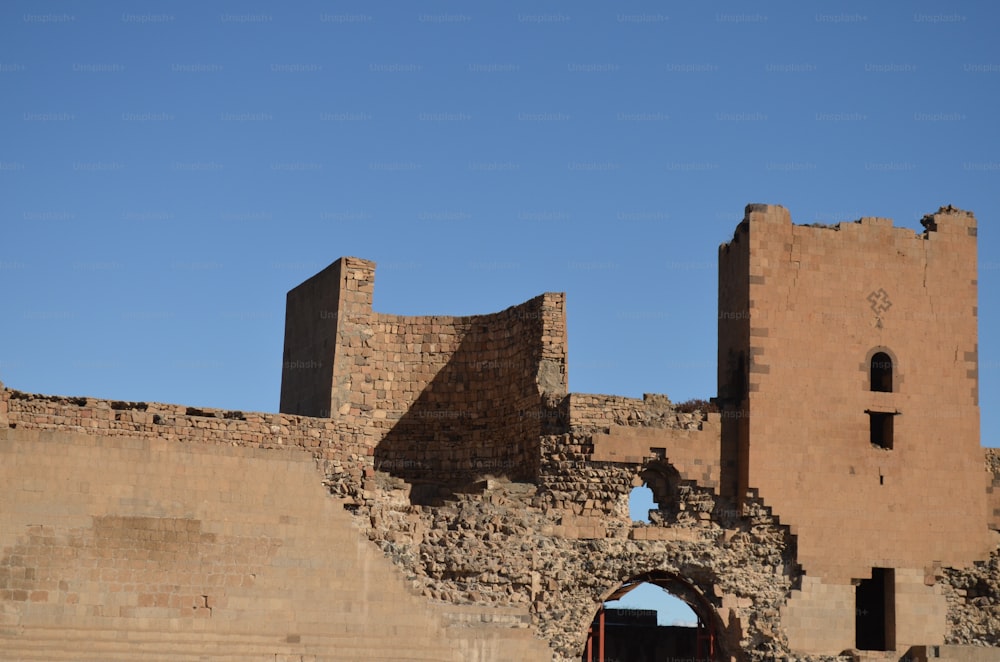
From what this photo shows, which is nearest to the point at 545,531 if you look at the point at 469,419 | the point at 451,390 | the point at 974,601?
the point at 469,419

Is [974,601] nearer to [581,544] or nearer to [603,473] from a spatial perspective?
[603,473]

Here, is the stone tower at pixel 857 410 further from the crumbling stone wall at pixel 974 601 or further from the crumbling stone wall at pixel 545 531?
the crumbling stone wall at pixel 545 531

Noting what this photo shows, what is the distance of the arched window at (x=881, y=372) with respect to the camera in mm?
28406

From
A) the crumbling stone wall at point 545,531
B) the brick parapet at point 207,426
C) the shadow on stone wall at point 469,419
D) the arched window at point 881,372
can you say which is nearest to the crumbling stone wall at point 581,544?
the crumbling stone wall at point 545,531

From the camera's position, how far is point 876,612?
28.2 metres

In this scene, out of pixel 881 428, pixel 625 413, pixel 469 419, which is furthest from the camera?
pixel 469 419

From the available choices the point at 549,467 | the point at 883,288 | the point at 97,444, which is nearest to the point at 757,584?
the point at 549,467

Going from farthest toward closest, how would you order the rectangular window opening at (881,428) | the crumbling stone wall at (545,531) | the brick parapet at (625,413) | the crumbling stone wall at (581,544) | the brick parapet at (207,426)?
the rectangular window opening at (881,428)
the brick parapet at (625,413)
the crumbling stone wall at (581,544)
the crumbling stone wall at (545,531)
the brick parapet at (207,426)

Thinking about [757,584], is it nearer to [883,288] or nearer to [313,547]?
[883,288]

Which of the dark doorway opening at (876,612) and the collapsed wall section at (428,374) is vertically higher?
the collapsed wall section at (428,374)

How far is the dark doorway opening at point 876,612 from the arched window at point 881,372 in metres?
3.11

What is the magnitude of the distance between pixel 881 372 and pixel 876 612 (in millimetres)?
4103

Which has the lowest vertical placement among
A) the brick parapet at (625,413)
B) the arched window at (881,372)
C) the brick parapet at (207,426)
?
the brick parapet at (207,426)

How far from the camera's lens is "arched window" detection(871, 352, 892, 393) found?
1118 inches
